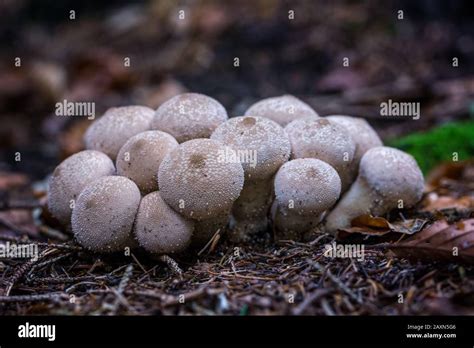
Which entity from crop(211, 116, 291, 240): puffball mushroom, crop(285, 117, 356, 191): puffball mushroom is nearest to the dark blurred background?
crop(285, 117, 356, 191): puffball mushroom

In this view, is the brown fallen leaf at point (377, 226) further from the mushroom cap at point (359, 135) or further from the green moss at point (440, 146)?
the green moss at point (440, 146)

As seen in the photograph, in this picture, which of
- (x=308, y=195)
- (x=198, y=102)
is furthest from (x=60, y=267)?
(x=308, y=195)

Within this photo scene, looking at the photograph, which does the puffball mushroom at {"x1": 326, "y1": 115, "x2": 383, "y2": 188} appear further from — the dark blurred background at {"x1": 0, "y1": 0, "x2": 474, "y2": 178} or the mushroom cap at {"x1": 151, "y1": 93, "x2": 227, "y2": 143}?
the dark blurred background at {"x1": 0, "y1": 0, "x2": 474, "y2": 178}
